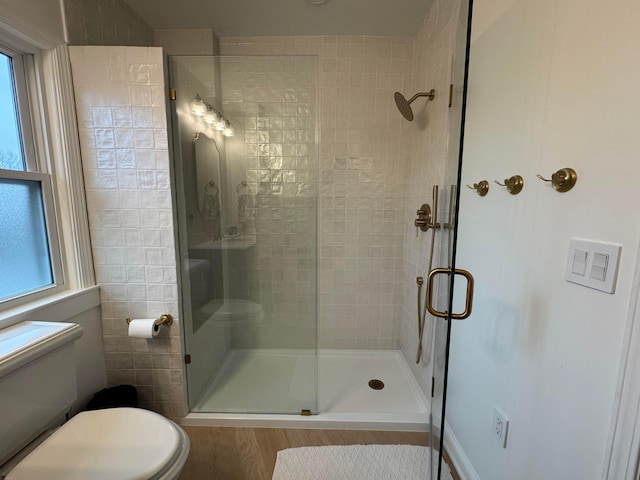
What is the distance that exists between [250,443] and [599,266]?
1709 millimetres

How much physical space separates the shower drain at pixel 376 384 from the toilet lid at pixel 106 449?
133cm

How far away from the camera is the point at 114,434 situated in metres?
0.94

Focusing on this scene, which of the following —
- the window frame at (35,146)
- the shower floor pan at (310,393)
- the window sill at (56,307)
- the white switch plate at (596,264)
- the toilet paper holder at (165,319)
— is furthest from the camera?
the shower floor pan at (310,393)

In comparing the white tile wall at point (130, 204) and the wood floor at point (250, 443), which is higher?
the white tile wall at point (130, 204)

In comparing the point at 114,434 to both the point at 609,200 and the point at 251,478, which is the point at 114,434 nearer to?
the point at 251,478

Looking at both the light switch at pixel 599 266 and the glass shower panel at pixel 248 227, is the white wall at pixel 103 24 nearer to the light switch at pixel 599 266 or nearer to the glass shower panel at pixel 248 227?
the glass shower panel at pixel 248 227

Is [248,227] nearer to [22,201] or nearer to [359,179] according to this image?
[359,179]

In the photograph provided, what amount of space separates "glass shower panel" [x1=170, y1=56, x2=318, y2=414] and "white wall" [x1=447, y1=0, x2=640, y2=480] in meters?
1.02

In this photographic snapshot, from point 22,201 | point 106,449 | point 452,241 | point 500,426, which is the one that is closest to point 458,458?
point 500,426

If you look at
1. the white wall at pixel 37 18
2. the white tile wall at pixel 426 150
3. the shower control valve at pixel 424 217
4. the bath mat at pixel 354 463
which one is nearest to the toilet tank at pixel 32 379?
the bath mat at pixel 354 463

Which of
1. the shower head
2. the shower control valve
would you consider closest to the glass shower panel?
the shower head

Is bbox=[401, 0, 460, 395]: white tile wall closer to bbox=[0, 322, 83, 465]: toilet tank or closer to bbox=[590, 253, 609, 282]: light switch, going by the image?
bbox=[590, 253, 609, 282]: light switch

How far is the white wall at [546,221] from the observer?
64 centimetres

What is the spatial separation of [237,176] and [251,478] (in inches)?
68.9
